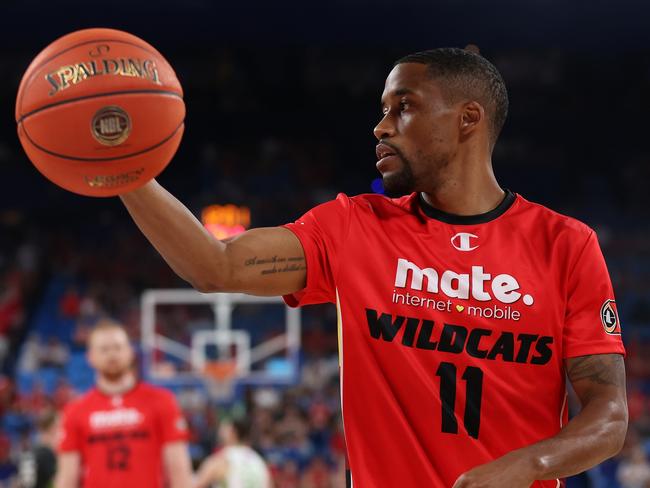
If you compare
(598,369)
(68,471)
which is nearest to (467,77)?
(598,369)

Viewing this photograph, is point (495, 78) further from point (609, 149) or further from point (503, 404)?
point (609, 149)

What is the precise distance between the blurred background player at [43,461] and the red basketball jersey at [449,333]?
205 inches

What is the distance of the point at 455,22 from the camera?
14.6 m

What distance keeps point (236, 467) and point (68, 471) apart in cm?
191

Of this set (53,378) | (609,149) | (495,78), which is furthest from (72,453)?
(609,149)

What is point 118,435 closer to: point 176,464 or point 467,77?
point 176,464

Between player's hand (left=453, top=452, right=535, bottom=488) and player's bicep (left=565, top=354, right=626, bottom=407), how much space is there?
344 millimetres

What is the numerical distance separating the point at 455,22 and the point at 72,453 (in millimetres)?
10986

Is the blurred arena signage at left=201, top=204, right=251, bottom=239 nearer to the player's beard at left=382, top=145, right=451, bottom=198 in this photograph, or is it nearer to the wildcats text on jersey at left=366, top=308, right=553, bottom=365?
the player's beard at left=382, top=145, right=451, bottom=198

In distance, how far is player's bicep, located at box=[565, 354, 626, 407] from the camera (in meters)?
2.29

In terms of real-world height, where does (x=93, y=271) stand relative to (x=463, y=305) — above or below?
above

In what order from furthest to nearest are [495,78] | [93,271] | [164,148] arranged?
[93,271]
[495,78]
[164,148]

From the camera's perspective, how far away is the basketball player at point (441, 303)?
2.31m

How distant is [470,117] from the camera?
2531mm
